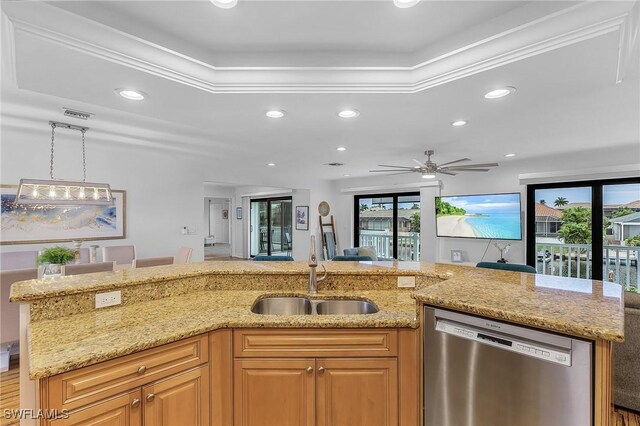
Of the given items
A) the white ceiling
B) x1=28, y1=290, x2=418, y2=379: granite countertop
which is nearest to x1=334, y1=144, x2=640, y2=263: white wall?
the white ceiling

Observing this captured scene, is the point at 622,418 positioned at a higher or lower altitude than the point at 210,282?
lower

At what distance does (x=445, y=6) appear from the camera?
159 centimetres

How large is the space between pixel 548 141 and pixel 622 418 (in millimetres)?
2974

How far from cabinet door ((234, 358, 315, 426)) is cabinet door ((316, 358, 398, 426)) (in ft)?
0.25

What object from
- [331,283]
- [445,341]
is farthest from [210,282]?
[445,341]

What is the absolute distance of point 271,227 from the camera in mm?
9469

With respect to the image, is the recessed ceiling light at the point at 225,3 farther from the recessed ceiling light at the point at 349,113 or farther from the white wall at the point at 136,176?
the white wall at the point at 136,176

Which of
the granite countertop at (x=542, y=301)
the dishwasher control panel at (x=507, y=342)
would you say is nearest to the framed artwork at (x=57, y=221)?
the granite countertop at (x=542, y=301)

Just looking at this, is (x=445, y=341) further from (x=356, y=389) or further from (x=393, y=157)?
(x=393, y=157)

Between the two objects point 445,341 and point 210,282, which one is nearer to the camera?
point 445,341

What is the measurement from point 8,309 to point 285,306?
2.71m

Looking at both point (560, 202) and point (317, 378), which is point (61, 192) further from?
point (560, 202)

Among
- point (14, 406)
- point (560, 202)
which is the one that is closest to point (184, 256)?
point (14, 406)

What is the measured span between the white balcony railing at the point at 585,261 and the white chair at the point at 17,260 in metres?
7.28
